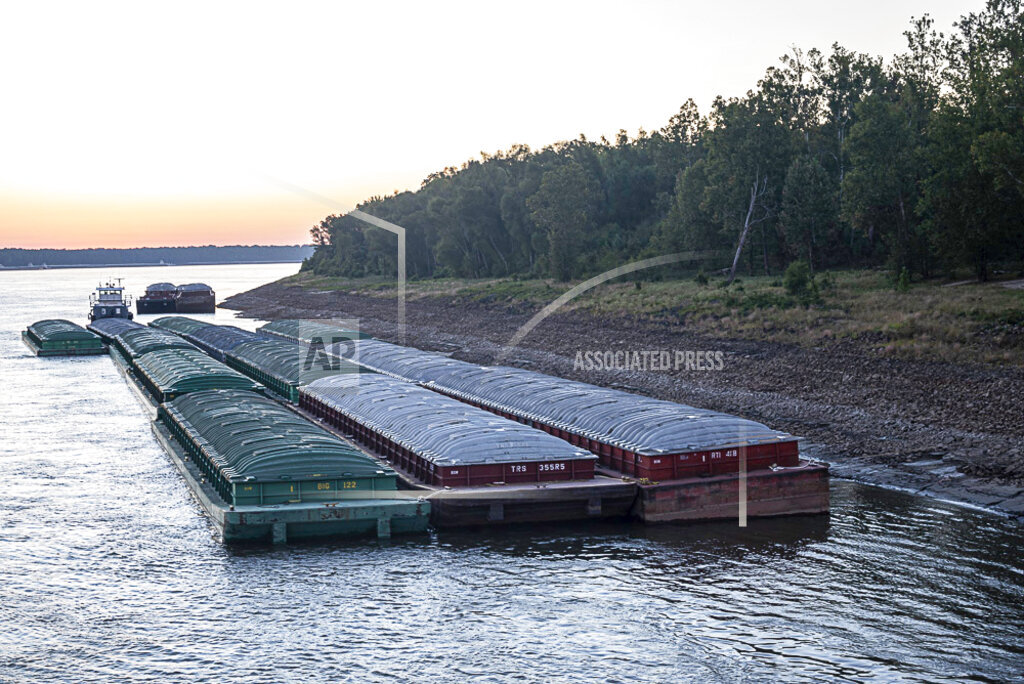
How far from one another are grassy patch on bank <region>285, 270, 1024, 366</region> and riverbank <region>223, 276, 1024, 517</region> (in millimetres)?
157

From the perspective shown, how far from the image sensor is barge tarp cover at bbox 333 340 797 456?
109 feet

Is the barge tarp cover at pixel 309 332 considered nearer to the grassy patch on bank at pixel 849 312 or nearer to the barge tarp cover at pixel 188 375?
the barge tarp cover at pixel 188 375

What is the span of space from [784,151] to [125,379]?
6096cm

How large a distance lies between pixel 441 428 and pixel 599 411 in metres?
6.17

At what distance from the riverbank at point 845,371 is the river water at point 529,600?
5040mm

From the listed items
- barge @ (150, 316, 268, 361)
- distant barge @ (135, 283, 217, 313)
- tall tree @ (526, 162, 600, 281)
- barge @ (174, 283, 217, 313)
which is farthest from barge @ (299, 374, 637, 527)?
barge @ (174, 283, 217, 313)

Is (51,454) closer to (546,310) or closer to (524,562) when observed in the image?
(524,562)

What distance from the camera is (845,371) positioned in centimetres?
5681

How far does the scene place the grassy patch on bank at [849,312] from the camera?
56.5 meters

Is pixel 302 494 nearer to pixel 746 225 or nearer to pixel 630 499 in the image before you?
pixel 630 499

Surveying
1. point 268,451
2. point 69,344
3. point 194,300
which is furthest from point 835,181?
point 194,300

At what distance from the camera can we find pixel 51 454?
157 ft

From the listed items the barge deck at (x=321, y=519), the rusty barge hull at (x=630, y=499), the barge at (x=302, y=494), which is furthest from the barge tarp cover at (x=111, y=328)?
the rusty barge hull at (x=630, y=499)

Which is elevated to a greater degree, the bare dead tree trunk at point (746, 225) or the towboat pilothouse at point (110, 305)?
the bare dead tree trunk at point (746, 225)
